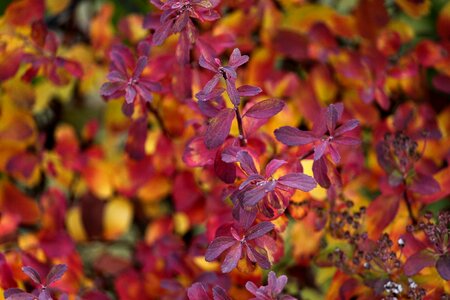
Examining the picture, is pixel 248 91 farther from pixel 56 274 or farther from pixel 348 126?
pixel 56 274

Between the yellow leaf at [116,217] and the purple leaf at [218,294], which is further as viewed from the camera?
the yellow leaf at [116,217]

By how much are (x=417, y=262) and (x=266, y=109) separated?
308 mm

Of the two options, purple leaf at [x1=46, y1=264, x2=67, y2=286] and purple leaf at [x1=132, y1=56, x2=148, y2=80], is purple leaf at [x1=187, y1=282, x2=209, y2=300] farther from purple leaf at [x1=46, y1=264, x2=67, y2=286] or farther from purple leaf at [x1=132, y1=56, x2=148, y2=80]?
purple leaf at [x1=132, y1=56, x2=148, y2=80]

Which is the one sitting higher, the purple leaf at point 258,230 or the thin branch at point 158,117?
the purple leaf at point 258,230

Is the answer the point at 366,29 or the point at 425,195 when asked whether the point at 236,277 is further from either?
the point at 366,29

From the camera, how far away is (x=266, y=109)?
2.96 ft

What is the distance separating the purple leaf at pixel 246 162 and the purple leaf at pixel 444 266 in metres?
0.29

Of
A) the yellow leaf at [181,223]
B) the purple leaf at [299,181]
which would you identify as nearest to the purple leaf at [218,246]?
the purple leaf at [299,181]

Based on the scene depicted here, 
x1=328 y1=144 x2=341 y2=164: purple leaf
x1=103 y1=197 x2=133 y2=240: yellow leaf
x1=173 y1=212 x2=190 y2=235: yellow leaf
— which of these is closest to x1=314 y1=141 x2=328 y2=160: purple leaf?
x1=328 y1=144 x2=341 y2=164: purple leaf

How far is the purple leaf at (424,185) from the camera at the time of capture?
1025mm

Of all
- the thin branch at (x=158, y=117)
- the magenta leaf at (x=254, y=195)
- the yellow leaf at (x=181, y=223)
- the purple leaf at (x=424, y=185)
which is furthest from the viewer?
the yellow leaf at (x=181, y=223)

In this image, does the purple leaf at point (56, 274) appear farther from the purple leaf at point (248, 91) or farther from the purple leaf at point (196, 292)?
the purple leaf at point (248, 91)

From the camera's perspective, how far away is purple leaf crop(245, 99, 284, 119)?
897 mm

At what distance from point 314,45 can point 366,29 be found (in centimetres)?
11
